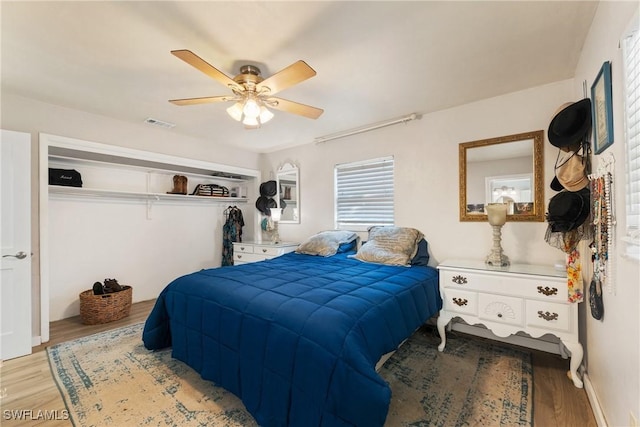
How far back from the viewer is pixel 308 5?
1.50 meters

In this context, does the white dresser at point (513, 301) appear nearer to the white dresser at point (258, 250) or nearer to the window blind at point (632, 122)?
the window blind at point (632, 122)

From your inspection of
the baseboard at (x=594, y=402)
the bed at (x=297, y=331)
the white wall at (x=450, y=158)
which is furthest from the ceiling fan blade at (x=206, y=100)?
the baseboard at (x=594, y=402)

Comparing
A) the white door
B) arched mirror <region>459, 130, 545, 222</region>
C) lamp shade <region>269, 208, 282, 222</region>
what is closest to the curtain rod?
arched mirror <region>459, 130, 545, 222</region>

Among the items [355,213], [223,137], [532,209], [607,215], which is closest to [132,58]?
[223,137]

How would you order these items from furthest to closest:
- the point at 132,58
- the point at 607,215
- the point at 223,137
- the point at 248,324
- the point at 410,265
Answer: the point at 223,137, the point at 410,265, the point at 132,58, the point at 248,324, the point at 607,215

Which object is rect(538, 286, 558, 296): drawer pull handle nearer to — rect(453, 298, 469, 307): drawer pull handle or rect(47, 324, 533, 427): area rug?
rect(453, 298, 469, 307): drawer pull handle

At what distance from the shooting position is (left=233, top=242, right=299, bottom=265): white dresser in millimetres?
3910

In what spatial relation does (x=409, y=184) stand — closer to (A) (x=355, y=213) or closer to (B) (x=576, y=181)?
(A) (x=355, y=213)

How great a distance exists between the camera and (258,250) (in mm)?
4039

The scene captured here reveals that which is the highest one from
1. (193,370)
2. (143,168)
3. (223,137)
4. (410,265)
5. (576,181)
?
(223,137)

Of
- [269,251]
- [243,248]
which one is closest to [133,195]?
[243,248]

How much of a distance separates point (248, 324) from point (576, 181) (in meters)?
2.39

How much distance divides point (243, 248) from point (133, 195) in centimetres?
167

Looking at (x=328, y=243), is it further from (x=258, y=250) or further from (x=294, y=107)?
(x=294, y=107)
